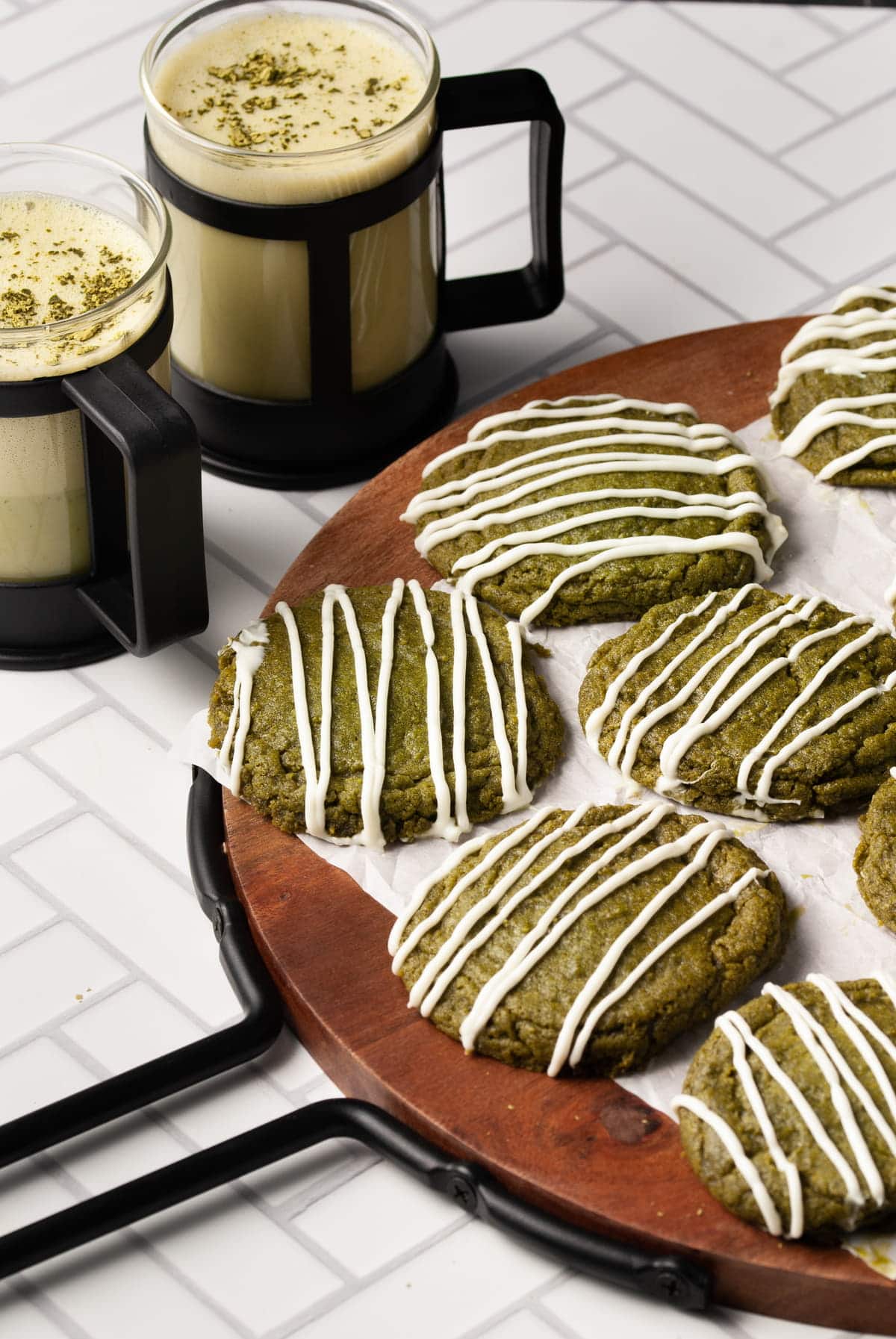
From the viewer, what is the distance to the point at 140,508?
63.0 inches

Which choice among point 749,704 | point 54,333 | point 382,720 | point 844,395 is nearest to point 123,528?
point 54,333

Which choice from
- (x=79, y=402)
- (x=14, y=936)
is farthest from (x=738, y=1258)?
(x=79, y=402)

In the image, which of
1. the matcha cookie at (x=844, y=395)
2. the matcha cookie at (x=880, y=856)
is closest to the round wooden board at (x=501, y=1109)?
the matcha cookie at (x=880, y=856)

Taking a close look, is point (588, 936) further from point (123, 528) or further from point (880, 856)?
point (123, 528)

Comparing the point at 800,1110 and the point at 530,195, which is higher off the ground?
the point at 530,195

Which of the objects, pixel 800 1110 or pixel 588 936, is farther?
pixel 588 936

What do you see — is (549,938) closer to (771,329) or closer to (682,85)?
(771,329)

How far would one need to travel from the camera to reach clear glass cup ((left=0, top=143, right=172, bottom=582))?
5.32 feet

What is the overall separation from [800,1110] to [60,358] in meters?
0.85

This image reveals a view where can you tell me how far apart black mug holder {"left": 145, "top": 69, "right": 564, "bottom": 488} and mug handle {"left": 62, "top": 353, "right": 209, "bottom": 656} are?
23 cm

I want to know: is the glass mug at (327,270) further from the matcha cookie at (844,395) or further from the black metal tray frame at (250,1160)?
the black metal tray frame at (250,1160)

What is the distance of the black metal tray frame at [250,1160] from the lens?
1.38 meters

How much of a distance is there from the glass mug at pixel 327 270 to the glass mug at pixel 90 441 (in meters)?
0.09

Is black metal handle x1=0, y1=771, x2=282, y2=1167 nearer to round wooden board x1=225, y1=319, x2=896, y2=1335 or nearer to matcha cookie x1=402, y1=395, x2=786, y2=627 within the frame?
round wooden board x1=225, y1=319, x2=896, y2=1335
